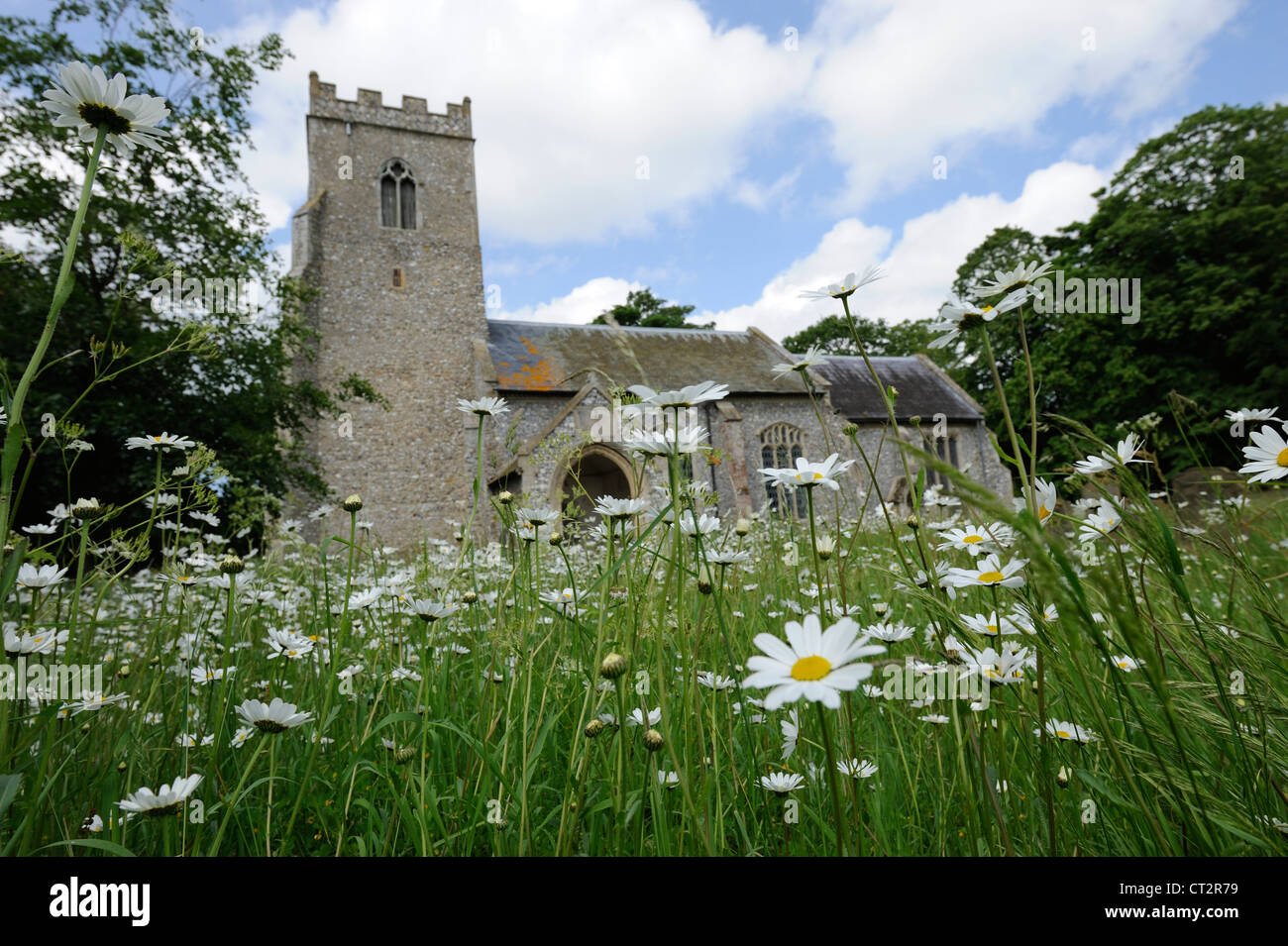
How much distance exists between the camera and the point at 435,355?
2011 cm

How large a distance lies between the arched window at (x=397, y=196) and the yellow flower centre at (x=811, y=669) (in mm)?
23416

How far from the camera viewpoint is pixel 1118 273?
22.8 metres

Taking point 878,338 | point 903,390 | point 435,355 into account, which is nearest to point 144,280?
point 435,355

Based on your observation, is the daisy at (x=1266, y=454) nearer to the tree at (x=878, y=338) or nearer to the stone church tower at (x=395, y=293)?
the stone church tower at (x=395, y=293)

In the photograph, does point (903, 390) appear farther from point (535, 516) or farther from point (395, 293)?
point (535, 516)

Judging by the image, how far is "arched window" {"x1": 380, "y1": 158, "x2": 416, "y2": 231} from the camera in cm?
2106

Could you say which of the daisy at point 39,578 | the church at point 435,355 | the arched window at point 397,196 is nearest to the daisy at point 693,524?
the daisy at point 39,578

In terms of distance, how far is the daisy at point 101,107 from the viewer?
44.3 inches

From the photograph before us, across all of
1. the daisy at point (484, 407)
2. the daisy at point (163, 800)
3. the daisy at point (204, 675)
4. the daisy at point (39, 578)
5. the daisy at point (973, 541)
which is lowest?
the daisy at point (204, 675)

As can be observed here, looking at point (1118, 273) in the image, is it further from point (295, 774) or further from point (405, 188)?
point (295, 774)

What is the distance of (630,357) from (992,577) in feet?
67.0
